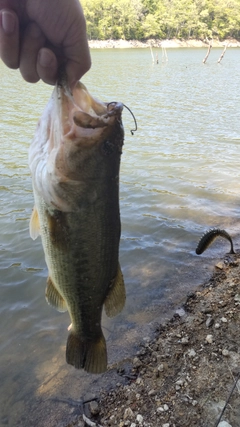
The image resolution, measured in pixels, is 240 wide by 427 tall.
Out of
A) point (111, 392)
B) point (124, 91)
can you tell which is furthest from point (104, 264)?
point (124, 91)

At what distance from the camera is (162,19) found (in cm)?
10400

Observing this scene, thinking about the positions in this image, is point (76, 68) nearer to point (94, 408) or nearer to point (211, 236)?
point (94, 408)

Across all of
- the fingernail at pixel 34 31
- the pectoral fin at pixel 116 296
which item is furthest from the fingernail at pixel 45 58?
the pectoral fin at pixel 116 296

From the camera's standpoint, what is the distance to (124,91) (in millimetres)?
26547

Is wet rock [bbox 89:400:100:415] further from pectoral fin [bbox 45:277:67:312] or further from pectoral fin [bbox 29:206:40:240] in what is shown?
pectoral fin [bbox 29:206:40:240]

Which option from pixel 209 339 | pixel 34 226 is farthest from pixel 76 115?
pixel 209 339

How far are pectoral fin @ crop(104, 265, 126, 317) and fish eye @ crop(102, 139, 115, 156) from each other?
0.83m

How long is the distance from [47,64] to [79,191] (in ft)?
2.36

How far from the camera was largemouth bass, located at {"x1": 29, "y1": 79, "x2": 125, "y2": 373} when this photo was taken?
6.46 ft

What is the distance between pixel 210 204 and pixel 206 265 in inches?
122

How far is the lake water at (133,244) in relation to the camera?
184 inches

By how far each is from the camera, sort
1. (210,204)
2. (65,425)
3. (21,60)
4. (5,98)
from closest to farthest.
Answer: (21,60), (65,425), (210,204), (5,98)

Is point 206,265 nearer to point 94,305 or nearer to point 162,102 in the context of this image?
point 94,305

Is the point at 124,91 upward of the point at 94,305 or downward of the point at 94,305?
downward
